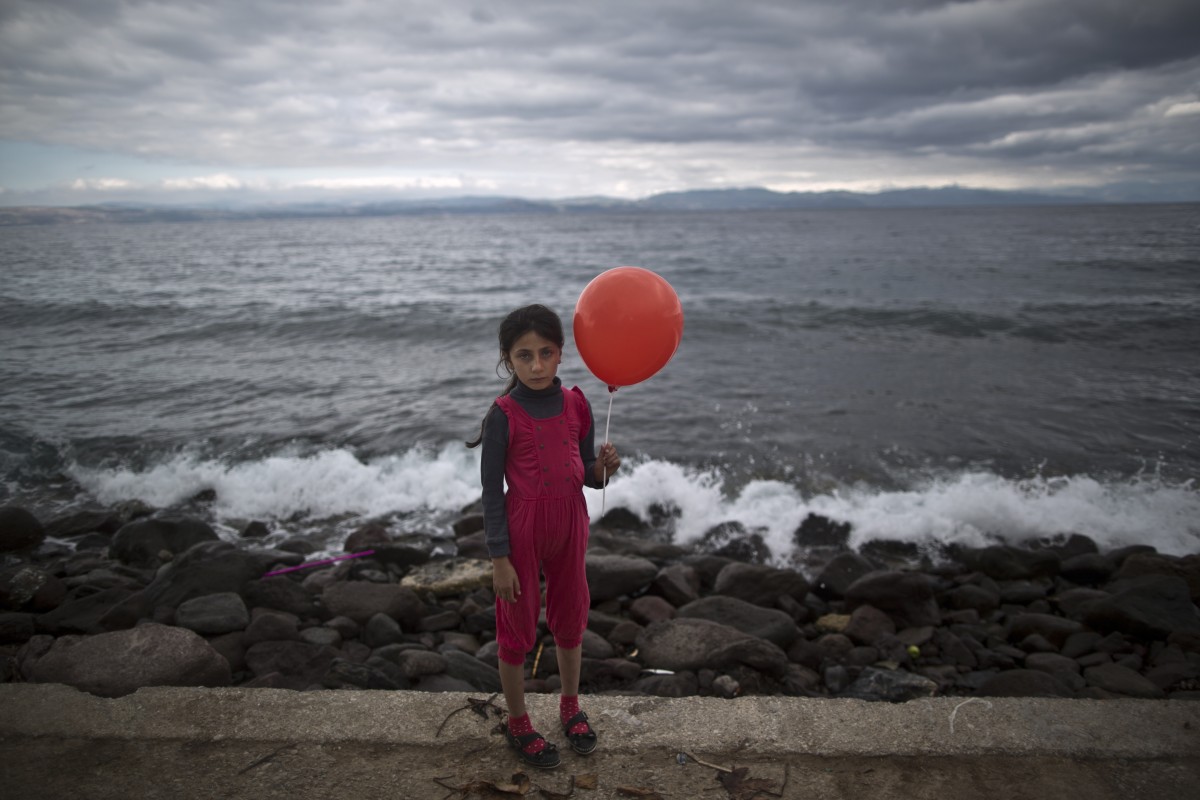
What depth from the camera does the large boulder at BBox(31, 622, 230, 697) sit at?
3512mm

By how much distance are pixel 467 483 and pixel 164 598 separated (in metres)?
3.93

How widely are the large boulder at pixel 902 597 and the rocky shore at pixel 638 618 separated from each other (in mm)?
17

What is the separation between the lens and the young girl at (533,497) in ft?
9.21

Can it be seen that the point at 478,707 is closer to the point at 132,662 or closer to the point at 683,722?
the point at 683,722

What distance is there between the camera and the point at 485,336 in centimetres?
1798

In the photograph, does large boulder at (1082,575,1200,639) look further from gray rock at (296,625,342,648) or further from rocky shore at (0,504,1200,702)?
gray rock at (296,625,342,648)

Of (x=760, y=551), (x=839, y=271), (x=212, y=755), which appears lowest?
(x=760, y=551)

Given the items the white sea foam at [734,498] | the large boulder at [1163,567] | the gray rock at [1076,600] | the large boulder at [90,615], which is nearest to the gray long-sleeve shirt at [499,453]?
the large boulder at [90,615]

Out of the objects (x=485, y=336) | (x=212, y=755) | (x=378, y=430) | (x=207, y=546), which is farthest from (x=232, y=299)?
(x=212, y=755)

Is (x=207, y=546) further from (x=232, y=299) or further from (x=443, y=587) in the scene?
(x=232, y=299)

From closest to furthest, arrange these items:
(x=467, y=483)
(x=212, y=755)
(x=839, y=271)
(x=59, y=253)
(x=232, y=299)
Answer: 1. (x=212, y=755)
2. (x=467, y=483)
3. (x=232, y=299)
4. (x=839, y=271)
5. (x=59, y=253)

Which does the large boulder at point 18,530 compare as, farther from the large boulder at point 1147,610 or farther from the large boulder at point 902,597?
the large boulder at point 1147,610

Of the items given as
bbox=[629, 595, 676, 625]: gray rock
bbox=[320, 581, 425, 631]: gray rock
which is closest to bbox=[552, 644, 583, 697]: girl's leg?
bbox=[629, 595, 676, 625]: gray rock

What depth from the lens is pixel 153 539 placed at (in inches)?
268
